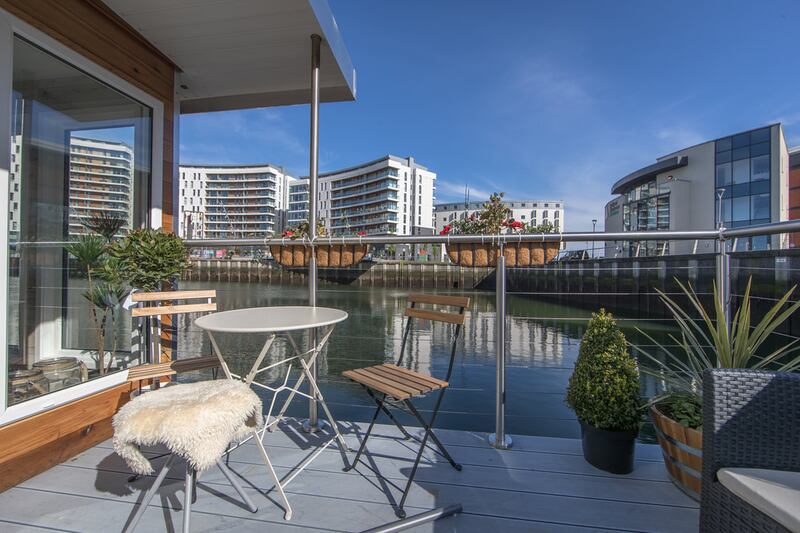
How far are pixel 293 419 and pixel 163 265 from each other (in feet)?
4.31

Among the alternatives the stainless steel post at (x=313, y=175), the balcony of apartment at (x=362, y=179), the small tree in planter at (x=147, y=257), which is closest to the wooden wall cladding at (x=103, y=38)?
the small tree in planter at (x=147, y=257)

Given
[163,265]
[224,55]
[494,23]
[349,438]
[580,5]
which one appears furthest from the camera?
[494,23]

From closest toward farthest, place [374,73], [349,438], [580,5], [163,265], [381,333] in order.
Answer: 1. [349,438]
2. [163,265]
3. [580,5]
4. [381,333]
5. [374,73]

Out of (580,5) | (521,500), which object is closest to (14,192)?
(521,500)

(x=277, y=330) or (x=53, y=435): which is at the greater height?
(x=277, y=330)

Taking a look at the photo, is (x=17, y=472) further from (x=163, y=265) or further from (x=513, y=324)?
(x=513, y=324)

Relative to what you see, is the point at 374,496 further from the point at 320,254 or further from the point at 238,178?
the point at 238,178

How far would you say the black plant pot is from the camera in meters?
1.74

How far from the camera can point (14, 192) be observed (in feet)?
5.93

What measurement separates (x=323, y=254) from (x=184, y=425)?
4.52 feet

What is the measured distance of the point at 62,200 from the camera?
7.46 ft

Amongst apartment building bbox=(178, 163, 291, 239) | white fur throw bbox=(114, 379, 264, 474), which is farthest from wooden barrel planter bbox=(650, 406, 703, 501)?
apartment building bbox=(178, 163, 291, 239)

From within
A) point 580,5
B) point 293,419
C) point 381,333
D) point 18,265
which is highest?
point 580,5

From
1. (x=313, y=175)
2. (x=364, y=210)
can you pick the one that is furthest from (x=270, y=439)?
(x=364, y=210)
